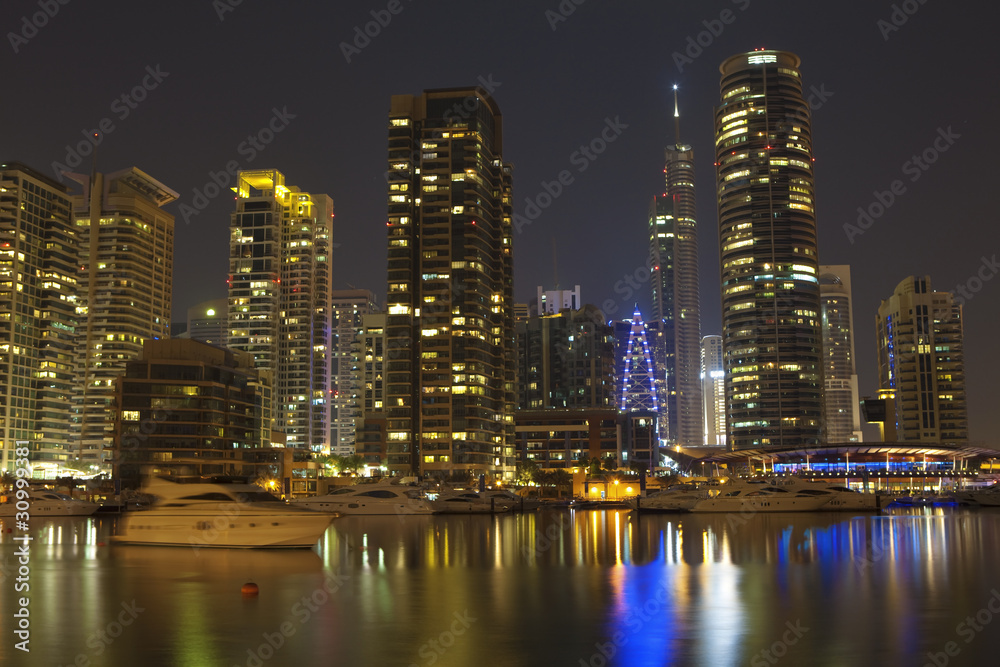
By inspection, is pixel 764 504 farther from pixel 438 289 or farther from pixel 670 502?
pixel 438 289

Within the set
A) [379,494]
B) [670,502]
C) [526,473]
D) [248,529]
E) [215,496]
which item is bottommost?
[526,473]

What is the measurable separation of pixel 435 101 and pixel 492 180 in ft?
61.3

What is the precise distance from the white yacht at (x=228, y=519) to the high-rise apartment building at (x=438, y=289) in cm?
12490

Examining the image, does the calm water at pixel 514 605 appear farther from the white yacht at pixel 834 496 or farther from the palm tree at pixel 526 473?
the palm tree at pixel 526 473

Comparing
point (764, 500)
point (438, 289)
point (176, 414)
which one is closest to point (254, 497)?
point (764, 500)

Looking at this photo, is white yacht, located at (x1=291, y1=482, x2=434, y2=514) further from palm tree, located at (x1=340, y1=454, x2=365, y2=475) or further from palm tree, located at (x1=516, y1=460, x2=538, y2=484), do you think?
palm tree, located at (x1=340, y1=454, x2=365, y2=475)

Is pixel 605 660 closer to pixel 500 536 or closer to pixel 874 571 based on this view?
pixel 874 571

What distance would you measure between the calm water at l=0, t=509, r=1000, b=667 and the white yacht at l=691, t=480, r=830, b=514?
35.6 m

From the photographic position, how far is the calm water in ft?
60.2

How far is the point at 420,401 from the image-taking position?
168m

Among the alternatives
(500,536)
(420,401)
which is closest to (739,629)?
(500,536)

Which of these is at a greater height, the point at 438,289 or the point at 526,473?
the point at 438,289

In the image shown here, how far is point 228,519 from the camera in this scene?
39.9 m

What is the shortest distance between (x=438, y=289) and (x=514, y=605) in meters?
144
